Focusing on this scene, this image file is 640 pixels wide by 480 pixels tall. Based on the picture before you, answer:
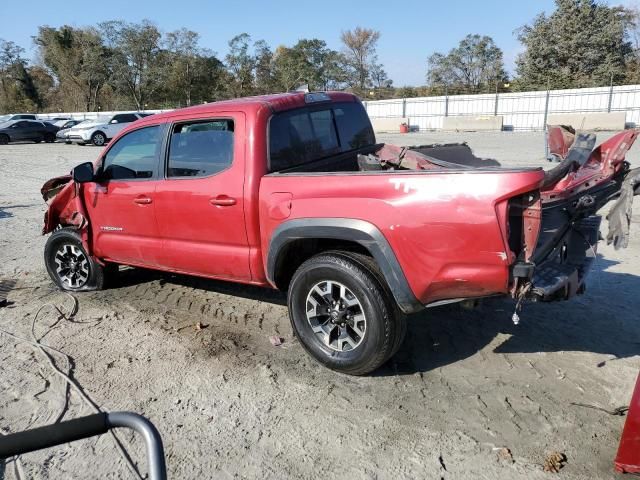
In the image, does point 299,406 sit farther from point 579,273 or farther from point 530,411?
point 579,273

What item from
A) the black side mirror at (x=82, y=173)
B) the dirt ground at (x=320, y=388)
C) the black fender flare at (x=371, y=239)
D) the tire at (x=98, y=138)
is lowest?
the dirt ground at (x=320, y=388)

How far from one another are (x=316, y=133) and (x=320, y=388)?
210 centimetres

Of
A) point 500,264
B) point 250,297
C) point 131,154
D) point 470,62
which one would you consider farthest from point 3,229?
point 470,62

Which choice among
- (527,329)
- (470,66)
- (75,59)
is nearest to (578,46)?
(470,66)

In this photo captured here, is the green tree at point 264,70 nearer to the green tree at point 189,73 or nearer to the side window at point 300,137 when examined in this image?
the green tree at point 189,73

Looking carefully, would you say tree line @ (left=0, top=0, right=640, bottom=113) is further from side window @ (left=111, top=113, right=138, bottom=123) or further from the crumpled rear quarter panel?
the crumpled rear quarter panel

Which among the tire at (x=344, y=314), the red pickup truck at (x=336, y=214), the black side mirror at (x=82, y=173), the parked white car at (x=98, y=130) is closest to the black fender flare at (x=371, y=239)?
the red pickup truck at (x=336, y=214)

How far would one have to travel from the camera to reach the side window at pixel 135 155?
179 inches

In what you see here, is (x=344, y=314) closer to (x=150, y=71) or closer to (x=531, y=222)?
(x=531, y=222)

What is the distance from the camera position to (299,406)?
330 centimetres

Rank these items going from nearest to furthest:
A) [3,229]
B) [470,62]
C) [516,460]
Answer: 1. [516,460]
2. [3,229]
3. [470,62]

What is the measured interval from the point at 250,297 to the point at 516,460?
3.05 metres

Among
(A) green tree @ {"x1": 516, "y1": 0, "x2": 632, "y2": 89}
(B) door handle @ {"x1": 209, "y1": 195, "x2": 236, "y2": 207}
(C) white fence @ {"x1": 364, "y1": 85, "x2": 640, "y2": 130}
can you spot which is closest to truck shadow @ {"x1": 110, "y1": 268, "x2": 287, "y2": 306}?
(B) door handle @ {"x1": 209, "y1": 195, "x2": 236, "y2": 207}

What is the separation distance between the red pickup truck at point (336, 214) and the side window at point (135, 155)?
0.05ft
